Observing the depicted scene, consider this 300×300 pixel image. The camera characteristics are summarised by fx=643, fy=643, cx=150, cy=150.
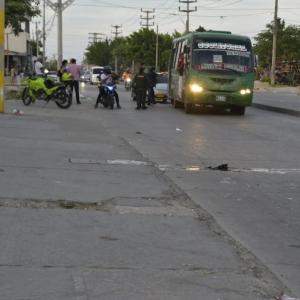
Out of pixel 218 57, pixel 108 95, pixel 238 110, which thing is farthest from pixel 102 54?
pixel 218 57

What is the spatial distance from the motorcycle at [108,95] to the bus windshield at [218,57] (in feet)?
11.6

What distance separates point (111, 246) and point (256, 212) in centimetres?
243

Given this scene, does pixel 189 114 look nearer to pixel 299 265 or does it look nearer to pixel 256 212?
pixel 256 212

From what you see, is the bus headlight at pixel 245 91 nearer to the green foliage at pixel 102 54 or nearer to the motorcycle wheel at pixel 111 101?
the motorcycle wheel at pixel 111 101

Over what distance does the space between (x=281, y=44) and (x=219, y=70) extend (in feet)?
213

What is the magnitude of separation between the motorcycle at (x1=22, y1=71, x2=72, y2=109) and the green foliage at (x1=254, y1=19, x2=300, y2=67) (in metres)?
62.6

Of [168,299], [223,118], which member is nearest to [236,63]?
[223,118]

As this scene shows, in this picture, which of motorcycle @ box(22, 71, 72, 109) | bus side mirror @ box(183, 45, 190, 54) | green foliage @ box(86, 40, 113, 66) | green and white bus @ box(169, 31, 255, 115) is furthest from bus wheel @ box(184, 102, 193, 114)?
green foliage @ box(86, 40, 113, 66)

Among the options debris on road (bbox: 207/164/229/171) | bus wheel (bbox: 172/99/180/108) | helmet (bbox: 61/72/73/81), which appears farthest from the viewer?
bus wheel (bbox: 172/99/180/108)

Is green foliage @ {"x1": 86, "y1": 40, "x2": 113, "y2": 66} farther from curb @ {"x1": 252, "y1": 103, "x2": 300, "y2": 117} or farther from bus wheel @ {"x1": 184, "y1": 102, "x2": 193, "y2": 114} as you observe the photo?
bus wheel @ {"x1": 184, "y1": 102, "x2": 193, "y2": 114}

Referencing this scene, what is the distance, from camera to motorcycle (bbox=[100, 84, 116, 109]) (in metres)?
24.7

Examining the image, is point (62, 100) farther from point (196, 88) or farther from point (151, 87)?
point (151, 87)

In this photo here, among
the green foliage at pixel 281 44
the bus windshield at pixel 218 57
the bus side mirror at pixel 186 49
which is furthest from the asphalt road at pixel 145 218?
the green foliage at pixel 281 44

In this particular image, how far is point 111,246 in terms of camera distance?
600 cm
